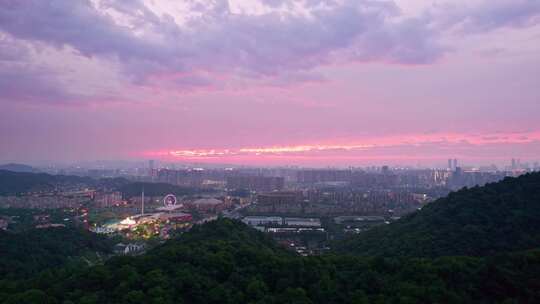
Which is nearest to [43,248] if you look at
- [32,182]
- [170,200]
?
[170,200]

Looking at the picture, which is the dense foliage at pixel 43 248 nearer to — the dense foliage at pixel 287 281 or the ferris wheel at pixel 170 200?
the dense foliage at pixel 287 281

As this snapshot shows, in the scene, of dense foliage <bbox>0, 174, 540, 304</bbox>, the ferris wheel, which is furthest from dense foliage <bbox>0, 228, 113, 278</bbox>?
the ferris wheel

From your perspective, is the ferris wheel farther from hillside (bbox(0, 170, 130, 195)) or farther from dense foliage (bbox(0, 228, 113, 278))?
hillside (bbox(0, 170, 130, 195))

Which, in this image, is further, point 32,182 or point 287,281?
point 32,182

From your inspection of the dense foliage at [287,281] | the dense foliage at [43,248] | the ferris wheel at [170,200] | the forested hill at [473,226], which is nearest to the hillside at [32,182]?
the ferris wheel at [170,200]

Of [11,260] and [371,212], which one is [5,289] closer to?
[11,260]

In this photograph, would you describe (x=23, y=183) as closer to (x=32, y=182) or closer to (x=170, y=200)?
(x=32, y=182)
